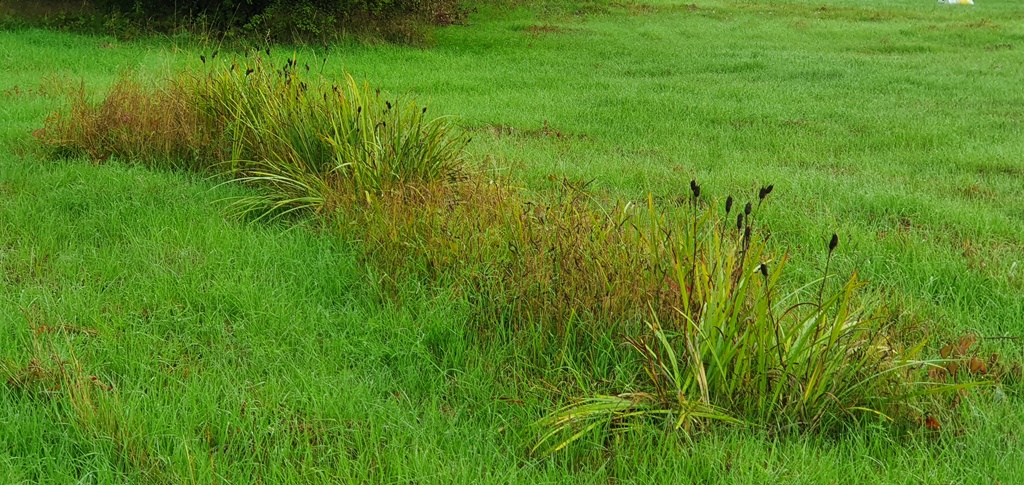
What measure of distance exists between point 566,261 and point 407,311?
74 centimetres

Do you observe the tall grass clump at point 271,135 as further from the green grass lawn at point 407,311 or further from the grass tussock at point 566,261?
the green grass lawn at point 407,311

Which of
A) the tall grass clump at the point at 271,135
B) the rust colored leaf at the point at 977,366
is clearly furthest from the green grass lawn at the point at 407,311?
the tall grass clump at the point at 271,135

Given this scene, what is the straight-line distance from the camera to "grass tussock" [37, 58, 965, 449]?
2740mm

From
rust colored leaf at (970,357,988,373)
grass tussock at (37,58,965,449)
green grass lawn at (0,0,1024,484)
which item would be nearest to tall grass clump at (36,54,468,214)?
grass tussock at (37,58,965,449)

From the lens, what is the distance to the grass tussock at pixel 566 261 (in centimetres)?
274

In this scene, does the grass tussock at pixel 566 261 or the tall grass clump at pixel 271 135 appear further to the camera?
the tall grass clump at pixel 271 135

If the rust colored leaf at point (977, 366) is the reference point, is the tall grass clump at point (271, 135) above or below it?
above

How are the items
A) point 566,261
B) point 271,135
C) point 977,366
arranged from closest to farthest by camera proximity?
point 977,366 < point 566,261 < point 271,135

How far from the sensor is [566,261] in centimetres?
348

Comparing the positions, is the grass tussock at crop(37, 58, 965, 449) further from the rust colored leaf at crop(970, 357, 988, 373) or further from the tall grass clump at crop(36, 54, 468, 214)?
the rust colored leaf at crop(970, 357, 988, 373)

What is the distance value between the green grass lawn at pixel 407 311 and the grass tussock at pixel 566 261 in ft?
0.44

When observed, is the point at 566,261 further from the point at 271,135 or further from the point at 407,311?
the point at 271,135

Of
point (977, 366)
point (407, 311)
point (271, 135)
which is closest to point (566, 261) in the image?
point (407, 311)

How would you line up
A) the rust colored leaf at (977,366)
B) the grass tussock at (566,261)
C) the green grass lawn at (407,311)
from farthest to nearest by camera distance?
the rust colored leaf at (977,366), the grass tussock at (566,261), the green grass lawn at (407,311)
